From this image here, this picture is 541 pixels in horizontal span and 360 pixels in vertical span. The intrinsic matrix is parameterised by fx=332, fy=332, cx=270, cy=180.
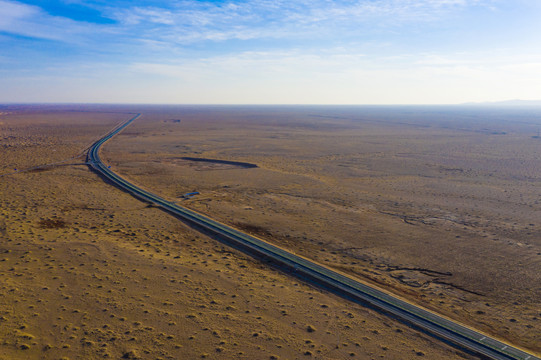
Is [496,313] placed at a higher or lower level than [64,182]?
lower

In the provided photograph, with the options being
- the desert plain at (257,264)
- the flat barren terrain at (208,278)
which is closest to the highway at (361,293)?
the desert plain at (257,264)

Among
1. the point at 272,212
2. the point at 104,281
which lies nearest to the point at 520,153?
the point at 272,212

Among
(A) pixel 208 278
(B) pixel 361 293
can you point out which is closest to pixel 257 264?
(A) pixel 208 278

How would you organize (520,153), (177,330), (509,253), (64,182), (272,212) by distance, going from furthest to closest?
(520,153) < (64,182) < (272,212) < (509,253) < (177,330)

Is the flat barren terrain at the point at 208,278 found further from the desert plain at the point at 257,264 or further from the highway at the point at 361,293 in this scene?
the highway at the point at 361,293

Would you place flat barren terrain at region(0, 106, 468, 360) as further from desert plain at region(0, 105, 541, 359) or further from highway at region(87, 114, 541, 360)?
highway at region(87, 114, 541, 360)

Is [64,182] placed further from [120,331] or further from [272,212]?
[120,331]

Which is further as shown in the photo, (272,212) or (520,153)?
(520,153)
